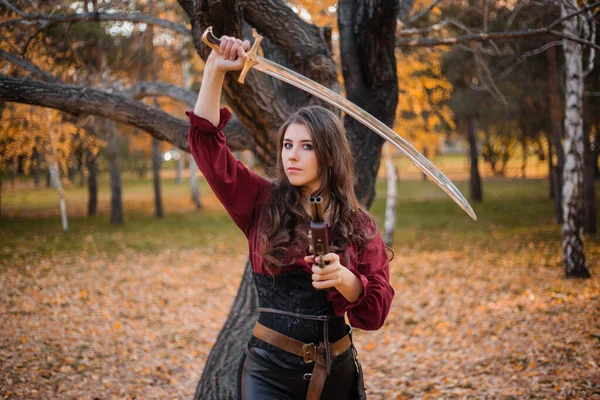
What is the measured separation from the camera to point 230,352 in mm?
3988

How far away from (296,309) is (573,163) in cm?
767

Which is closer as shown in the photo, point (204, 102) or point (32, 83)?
point (204, 102)

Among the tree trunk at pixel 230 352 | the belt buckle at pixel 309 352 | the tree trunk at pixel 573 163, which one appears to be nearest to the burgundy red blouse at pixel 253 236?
the belt buckle at pixel 309 352

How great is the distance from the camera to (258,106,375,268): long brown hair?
221cm

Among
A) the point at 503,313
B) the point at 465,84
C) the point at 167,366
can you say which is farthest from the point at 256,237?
the point at 465,84

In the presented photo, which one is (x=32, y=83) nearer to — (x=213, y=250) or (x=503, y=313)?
(x=503, y=313)

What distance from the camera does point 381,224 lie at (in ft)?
60.6

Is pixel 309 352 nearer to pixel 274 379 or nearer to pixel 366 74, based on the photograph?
pixel 274 379

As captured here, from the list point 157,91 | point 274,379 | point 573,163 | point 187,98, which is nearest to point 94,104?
point 187,98

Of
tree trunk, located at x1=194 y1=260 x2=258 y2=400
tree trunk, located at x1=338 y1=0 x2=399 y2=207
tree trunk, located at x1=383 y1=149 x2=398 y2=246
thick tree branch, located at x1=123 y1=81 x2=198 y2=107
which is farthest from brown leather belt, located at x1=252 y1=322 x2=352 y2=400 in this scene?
tree trunk, located at x1=383 y1=149 x2=398 y2=246

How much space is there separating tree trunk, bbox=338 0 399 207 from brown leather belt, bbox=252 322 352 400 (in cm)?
234

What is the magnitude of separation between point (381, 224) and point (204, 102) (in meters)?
16.7

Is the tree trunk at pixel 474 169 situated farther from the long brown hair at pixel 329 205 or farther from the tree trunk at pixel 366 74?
the long brown hair at pixel 329 205

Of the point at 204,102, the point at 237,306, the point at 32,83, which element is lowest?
the point at 237,306
